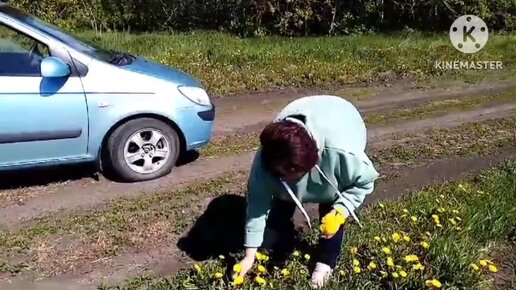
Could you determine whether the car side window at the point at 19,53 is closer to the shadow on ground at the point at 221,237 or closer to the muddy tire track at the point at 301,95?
the shadow on ground at the point at 221,237

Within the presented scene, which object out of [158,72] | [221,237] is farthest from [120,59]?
[221,237]

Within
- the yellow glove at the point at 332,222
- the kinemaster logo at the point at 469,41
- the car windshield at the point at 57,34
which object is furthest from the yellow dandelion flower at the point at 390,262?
the kinemaster logo at the point at 469,41

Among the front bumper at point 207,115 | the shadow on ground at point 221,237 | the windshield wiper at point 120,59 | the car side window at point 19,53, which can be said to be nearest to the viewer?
the shadow on ground at point 221,237

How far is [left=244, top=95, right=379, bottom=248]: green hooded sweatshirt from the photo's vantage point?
349 centimetres

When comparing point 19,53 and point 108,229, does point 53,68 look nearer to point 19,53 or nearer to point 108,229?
point 19,53

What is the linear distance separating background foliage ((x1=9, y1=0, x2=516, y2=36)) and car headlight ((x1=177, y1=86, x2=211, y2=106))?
25.8 feet

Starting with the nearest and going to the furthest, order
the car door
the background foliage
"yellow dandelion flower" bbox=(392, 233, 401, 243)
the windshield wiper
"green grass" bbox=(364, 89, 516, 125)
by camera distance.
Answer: "yellow dandelion flower" bbox=(392, 233, 401, 243), the car door, the windshield wiper, "green grass" bbox=(364, 89, 516, 125), the background foliage

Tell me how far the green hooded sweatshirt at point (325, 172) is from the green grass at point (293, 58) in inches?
204

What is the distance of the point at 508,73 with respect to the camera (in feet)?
36.2

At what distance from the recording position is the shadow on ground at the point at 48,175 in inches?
223

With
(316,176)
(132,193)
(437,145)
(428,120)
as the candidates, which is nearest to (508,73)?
(428,120)

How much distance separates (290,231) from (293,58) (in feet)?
20.3

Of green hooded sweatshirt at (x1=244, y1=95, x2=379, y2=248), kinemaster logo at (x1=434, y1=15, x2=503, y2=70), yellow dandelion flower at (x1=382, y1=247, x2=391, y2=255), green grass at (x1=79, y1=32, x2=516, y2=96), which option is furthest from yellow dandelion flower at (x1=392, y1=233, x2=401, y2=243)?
Answer: kinemaster logo at (x1=434, y1=15, x2=503, y2=70)

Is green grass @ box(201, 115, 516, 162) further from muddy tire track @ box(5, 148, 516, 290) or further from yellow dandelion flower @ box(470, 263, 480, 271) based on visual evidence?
yellow dandelion flower @ box(470, 263, 480, 271)
